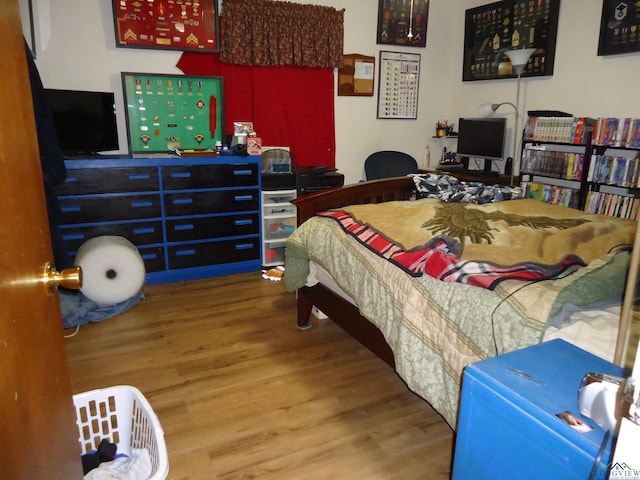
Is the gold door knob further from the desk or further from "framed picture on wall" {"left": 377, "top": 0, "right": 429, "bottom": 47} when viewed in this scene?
"framed picture on wall" {"left": 377, "top": 0, "right": 429, "bottom": 47}

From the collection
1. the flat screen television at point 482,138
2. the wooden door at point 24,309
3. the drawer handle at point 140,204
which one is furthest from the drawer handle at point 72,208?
the flat screen television at point 482,138

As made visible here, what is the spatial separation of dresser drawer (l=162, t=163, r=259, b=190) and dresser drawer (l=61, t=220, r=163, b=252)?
326 mm

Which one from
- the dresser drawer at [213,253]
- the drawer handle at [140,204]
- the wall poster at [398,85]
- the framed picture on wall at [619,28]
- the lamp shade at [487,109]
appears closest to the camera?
the framed picture on wall at [619,28]

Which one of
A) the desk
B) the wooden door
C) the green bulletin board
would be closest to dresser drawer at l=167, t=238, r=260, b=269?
the green bulletin board

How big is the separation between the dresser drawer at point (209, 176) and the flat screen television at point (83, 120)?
55cm

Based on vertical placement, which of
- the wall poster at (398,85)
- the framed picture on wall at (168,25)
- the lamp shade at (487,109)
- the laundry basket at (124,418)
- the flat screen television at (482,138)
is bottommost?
the laundry basket at (124,418)

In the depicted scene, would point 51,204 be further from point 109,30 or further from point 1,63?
point 109,30

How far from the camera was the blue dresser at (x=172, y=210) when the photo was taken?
10.2ft

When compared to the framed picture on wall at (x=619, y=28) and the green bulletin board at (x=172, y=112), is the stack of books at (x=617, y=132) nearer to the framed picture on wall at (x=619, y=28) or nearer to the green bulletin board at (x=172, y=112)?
the framed picture on wall at (x=619, y=28)

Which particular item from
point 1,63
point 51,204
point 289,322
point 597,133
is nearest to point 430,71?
point 597,133

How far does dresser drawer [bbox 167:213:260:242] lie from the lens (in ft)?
11.3

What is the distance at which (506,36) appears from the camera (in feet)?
13.6

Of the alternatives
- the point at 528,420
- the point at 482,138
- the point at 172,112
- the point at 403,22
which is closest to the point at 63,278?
the point at 528,420

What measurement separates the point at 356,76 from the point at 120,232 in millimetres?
2621
